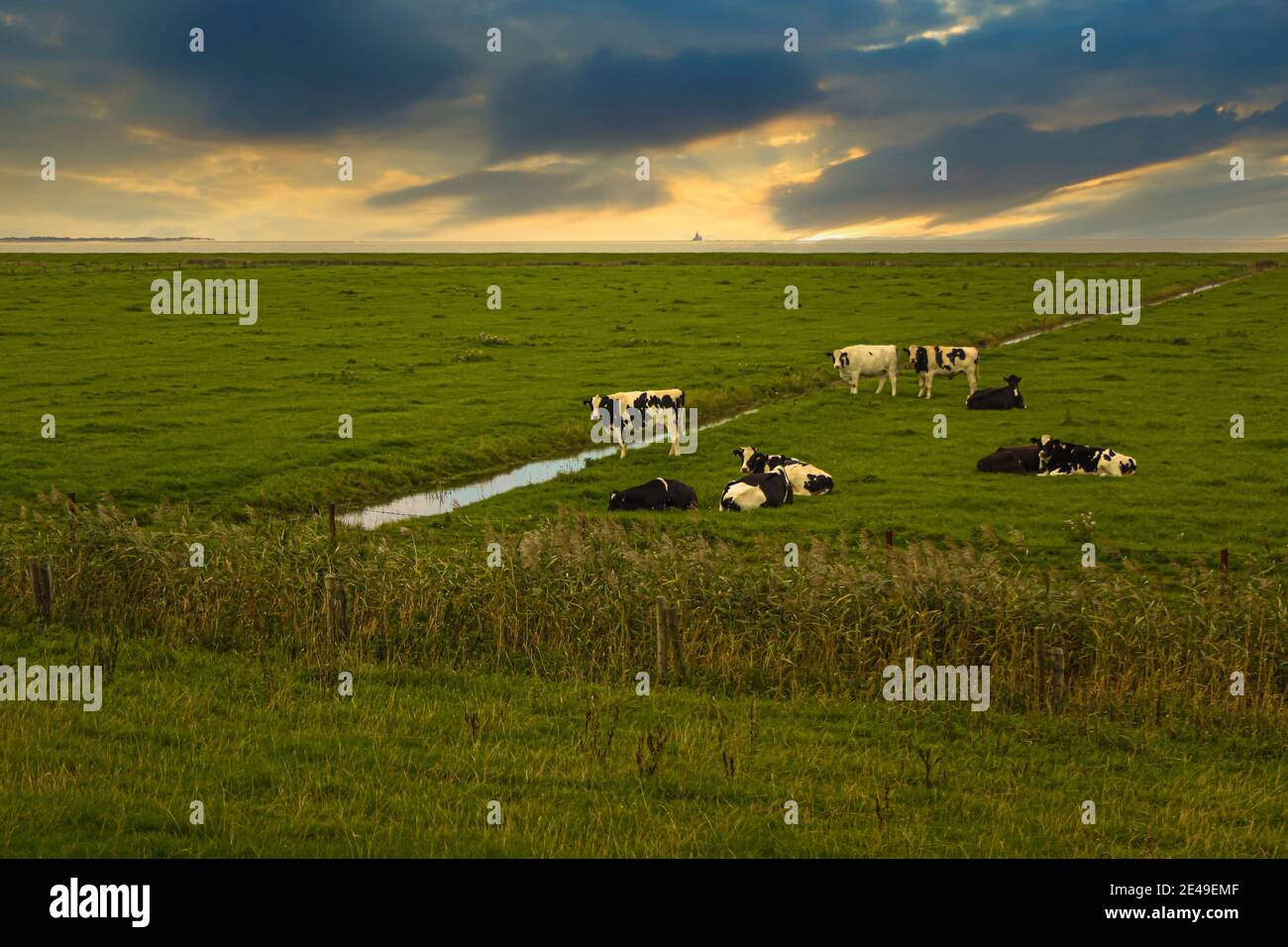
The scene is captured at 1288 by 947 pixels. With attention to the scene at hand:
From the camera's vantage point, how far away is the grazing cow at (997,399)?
33750 mm

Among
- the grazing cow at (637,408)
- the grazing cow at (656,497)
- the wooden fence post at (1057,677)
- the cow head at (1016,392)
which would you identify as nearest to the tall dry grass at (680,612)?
the wooden fence post at (1057,677)

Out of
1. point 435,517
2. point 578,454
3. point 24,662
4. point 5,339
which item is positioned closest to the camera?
point 24,662

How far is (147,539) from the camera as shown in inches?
619

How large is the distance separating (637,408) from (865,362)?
11.7 meters

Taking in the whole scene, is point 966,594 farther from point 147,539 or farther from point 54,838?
point 147,539

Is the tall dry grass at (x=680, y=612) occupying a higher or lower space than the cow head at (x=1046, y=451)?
lower

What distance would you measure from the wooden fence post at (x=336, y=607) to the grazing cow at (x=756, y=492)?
1017 centimetres

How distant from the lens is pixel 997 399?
33812 mm

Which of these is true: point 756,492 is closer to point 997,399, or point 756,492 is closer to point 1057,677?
point 1057,677

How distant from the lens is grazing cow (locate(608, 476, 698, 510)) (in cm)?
2216

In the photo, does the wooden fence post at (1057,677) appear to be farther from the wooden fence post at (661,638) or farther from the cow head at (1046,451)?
the cow head at (1046,451)

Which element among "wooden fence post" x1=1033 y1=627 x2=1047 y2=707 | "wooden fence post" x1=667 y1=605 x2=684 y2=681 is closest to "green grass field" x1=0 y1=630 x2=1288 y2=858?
"wooden fence post" x1=1033 y1=627 x2=1047 y2=707

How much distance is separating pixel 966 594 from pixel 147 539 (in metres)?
11.5

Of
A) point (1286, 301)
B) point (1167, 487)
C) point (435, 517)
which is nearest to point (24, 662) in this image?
point (435, 517)
